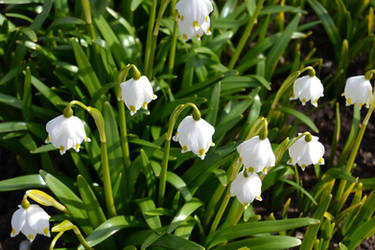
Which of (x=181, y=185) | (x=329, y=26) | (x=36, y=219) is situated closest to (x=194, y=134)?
(x=36, y=219)

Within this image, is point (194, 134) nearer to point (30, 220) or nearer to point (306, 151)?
point (306, 151)

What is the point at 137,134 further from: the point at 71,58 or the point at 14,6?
the point at 14,6

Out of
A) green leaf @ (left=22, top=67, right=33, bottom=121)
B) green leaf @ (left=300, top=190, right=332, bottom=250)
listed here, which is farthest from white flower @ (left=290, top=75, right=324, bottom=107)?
green leaf @ (left=22, top=67, right=33, bottom=121)

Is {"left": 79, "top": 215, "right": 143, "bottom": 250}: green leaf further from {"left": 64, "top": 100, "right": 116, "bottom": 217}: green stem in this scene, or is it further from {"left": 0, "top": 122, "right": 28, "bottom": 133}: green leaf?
{"left": 0, "top": 122, "right": 28, "bottom": 133}: green leaf

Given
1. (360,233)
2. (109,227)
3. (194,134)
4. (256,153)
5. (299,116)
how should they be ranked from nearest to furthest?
(256,153)
(194,134)
(109,227)
(360,233)
(299,116)

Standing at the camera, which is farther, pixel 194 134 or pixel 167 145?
pixel 167 145

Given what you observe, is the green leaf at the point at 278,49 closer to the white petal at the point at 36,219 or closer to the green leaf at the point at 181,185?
the green leaf at the point at 181,185

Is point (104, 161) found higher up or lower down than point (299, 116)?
higher up

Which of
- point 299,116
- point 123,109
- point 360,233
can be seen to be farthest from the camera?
point 299,116
